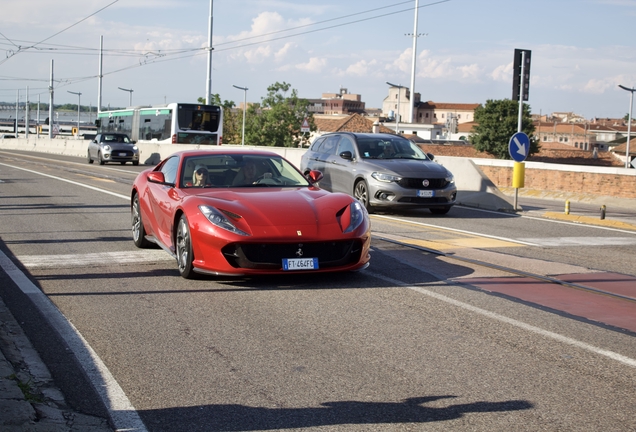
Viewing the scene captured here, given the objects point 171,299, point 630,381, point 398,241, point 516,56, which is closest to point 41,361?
point 171,299

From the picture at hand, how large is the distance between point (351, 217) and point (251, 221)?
1.07 meters

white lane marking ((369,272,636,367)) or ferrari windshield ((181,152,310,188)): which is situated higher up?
ferrari windshield ((181,152,310,188))

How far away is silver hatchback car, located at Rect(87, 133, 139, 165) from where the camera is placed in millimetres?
37156

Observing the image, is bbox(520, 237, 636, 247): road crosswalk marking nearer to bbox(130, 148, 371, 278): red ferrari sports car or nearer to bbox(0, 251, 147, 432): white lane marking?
bbox(130, 148, 371, 278): red ferrari sports car

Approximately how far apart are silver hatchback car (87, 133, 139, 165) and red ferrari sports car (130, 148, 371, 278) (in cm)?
2922

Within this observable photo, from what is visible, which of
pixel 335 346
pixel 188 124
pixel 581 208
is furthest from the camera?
pixel 188 124

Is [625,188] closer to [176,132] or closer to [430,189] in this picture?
[430,189]

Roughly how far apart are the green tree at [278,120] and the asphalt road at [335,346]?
308 ft

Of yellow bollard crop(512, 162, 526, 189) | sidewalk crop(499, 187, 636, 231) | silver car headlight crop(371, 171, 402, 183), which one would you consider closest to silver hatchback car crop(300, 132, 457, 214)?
silver car headlight crop(371, 171, 402, 183)

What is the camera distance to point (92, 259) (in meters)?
9.29

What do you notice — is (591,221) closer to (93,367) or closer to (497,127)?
(93,367)

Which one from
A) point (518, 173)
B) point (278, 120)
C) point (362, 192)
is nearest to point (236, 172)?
point (362, 192)

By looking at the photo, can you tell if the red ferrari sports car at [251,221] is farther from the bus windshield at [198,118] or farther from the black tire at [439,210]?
the bus windshield at [198,118]

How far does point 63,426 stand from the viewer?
390 cm
